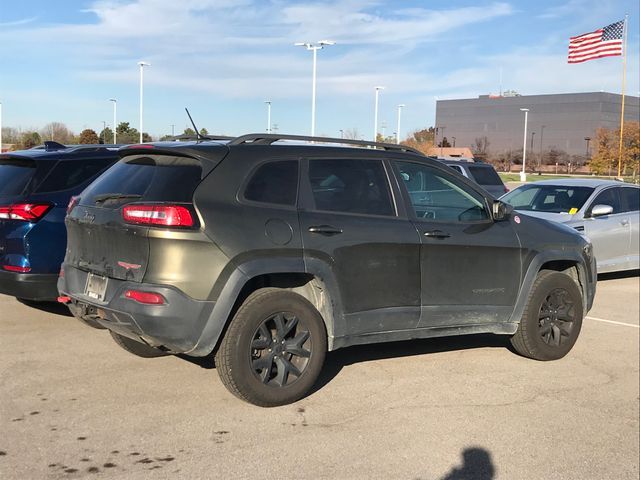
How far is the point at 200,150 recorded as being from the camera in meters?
4.55

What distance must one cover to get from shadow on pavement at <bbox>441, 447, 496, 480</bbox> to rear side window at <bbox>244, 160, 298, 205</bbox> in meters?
2.04

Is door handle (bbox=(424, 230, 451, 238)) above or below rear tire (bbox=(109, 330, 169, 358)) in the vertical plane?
above

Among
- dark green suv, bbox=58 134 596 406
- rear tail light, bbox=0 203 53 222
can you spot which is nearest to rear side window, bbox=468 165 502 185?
dark green suv, bbox=58 134 596 406

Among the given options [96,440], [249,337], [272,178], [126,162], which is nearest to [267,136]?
[272,178]

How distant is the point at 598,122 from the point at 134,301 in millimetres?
121685

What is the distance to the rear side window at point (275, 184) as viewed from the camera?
4590mm

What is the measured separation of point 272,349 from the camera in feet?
15.0

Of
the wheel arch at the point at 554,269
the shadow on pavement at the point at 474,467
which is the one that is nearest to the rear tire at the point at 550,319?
the wheel arch at the point at 554,269

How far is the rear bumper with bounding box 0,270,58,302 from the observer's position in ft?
20.0

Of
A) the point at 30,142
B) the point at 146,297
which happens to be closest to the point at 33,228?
the point at 146,297

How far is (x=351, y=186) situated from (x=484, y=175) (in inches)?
514

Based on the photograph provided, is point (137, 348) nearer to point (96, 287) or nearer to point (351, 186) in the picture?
point (96, 287)

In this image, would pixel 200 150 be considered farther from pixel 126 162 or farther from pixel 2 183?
pixel 2 183

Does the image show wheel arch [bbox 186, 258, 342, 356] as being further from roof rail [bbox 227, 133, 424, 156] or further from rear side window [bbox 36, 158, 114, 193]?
rear side window [bbox 36, 158, 114, 193]
